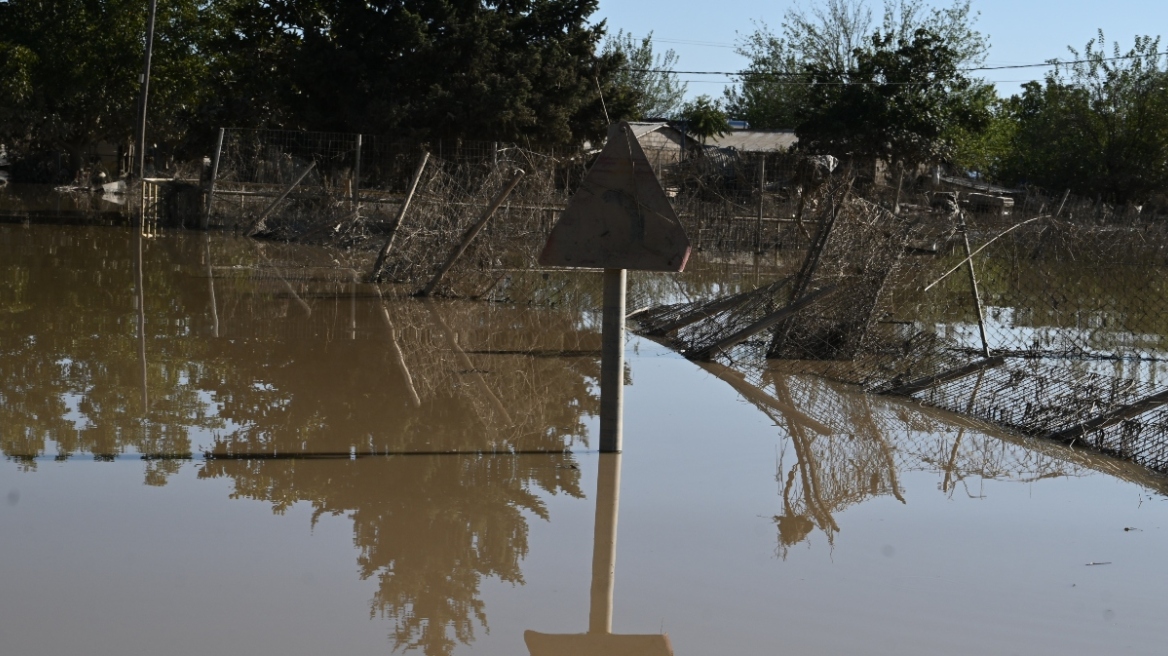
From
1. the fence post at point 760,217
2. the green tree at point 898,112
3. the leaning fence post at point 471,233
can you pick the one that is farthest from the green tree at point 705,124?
the leaning fence post at point 471,233

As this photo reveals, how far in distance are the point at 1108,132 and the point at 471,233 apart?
29473mm

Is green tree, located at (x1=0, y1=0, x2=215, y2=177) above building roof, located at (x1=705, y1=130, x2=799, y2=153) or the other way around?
above

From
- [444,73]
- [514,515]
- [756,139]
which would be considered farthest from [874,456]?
[756,139]

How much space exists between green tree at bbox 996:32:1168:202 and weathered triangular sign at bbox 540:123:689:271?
31963mm

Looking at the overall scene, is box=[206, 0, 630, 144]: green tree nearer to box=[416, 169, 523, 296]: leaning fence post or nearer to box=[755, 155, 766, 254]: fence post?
box=[755, 155, 766, 254]: fence post

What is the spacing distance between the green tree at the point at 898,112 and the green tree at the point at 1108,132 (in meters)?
5.70

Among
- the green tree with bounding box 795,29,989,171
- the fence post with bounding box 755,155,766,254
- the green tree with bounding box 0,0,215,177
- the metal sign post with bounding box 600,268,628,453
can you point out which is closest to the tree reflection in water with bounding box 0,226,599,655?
the metal sign post with bounding box 600,268,628,453

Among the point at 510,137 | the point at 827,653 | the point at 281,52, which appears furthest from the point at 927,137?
the point at 827,653

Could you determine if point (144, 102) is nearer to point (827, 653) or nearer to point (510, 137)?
point (510, 137)

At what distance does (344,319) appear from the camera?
1202 centimetres

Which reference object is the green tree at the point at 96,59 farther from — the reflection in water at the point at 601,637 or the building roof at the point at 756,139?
the reflection in water at the point at 601,637

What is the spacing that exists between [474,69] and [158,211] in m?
7.64

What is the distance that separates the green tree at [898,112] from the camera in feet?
101

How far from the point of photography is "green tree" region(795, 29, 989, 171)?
30906 millimetres
